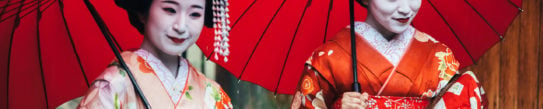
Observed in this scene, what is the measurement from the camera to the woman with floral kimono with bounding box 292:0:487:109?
9.20ft

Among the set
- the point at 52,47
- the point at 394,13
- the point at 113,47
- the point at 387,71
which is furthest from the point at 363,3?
the point at 52,47

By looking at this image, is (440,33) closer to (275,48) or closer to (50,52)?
(275,48)

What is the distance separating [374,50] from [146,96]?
85cm

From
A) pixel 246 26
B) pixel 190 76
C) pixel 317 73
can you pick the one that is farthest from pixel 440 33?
pixel 190 76

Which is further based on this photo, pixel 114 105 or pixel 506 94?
pixel 506 94

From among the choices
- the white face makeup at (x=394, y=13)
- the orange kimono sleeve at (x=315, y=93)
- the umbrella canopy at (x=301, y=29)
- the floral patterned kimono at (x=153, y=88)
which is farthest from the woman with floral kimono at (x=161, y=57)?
the white face makeup at (x=394, y=13)

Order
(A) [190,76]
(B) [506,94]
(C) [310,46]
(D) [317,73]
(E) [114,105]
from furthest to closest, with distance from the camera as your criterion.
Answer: (B) [506,94], (C) [310,46], (D) [317,73], (A) [190,76], (E) [114,105]

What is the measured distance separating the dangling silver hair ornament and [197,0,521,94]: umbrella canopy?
14 cm

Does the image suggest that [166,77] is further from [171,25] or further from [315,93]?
[315,93]

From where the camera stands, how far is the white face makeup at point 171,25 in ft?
8.21

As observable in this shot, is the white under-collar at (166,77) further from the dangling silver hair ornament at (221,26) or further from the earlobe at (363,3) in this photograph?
the earlobe at (363,3)

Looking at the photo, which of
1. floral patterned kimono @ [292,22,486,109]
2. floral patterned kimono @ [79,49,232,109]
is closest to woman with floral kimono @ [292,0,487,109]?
floral patterned kimono @ [292,22,486,109]

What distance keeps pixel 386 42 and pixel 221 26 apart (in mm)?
635

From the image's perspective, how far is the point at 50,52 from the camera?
2.41 m
